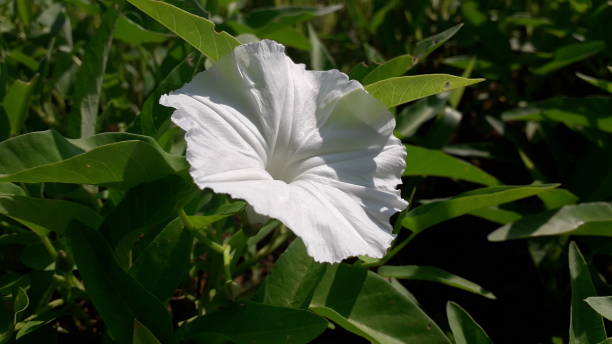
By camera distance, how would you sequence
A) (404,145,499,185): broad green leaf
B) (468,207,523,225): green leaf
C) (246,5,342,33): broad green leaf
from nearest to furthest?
(404,145,499,185): broad green leaf, (468,207,523,225): green leaf, (246,5,342,33): broad green leaf

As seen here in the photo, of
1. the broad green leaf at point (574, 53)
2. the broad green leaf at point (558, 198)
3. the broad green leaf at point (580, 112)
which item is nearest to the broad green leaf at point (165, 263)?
the broad green leaf at point (558, 198)

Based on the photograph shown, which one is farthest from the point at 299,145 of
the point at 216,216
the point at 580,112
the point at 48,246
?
the point at 580,112

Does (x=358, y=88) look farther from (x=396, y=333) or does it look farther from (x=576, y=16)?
(x=576, y=16)

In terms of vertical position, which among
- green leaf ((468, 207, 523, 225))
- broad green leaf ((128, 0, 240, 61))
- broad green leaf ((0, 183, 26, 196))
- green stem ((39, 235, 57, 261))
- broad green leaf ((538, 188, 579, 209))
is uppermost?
broad green leaf ((128, 0, 240, 61))

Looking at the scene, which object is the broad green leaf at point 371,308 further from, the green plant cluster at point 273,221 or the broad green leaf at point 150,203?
the broad green leaf at point 150,203

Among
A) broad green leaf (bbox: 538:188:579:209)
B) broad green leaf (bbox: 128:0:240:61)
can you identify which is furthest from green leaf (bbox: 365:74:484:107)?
broad green leaf (bbox: 538:188:579:209)

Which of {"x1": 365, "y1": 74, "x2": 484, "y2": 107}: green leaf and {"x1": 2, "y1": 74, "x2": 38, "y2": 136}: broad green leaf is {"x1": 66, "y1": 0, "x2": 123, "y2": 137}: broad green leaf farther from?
{"x1": 365, "y1": 74, "x2": 484, "y2": 107}: green leaf

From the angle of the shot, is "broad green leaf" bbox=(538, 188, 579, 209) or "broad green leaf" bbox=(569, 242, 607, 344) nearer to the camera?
"broad green leaf" bbox=(569, 242, 607, 344)
